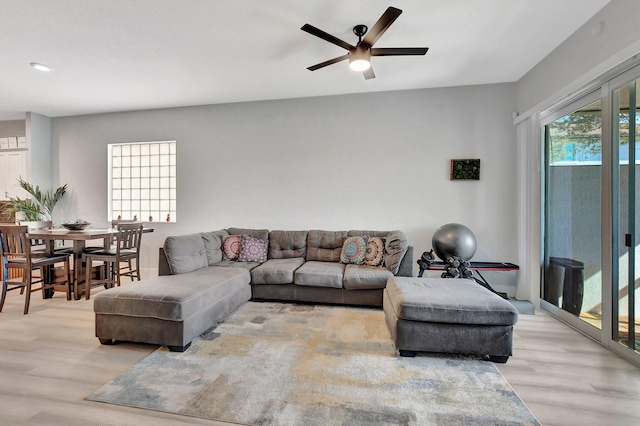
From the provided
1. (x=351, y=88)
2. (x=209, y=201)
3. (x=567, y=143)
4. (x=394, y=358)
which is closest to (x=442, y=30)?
(x=351, y=88)

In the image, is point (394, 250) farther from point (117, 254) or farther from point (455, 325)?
point (117, 254)

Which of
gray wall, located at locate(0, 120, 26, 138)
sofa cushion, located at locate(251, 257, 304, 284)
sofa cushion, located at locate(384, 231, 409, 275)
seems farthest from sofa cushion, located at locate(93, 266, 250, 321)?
gray wall, located at locate(0, 120, 26, 138)

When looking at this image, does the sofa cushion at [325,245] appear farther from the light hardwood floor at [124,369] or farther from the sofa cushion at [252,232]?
the light hardwood floor at [124,369]

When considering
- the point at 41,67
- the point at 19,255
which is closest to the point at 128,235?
the point at 19,255

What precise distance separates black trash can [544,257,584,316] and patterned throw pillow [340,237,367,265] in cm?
213

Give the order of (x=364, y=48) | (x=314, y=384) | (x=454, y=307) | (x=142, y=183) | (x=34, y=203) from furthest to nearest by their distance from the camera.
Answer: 1. (x=142, y=183)
2. (x=34, y=203)
3. (x=364, y=48)
4. (x=454, y=307)
5. (x=314, y=384)

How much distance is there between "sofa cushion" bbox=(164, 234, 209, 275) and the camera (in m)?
3.09

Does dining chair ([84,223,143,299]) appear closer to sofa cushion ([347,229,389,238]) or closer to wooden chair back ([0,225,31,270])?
wooden chair back ([0,225,31,270])

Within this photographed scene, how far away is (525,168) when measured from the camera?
365 centimetres

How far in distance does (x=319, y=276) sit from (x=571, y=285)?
262cm

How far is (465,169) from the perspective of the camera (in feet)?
13.1

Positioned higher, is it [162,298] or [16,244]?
[16,244]

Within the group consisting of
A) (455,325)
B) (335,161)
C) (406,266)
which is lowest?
(455,325)

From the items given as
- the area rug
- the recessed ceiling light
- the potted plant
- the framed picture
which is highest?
the recessed ceiling light
